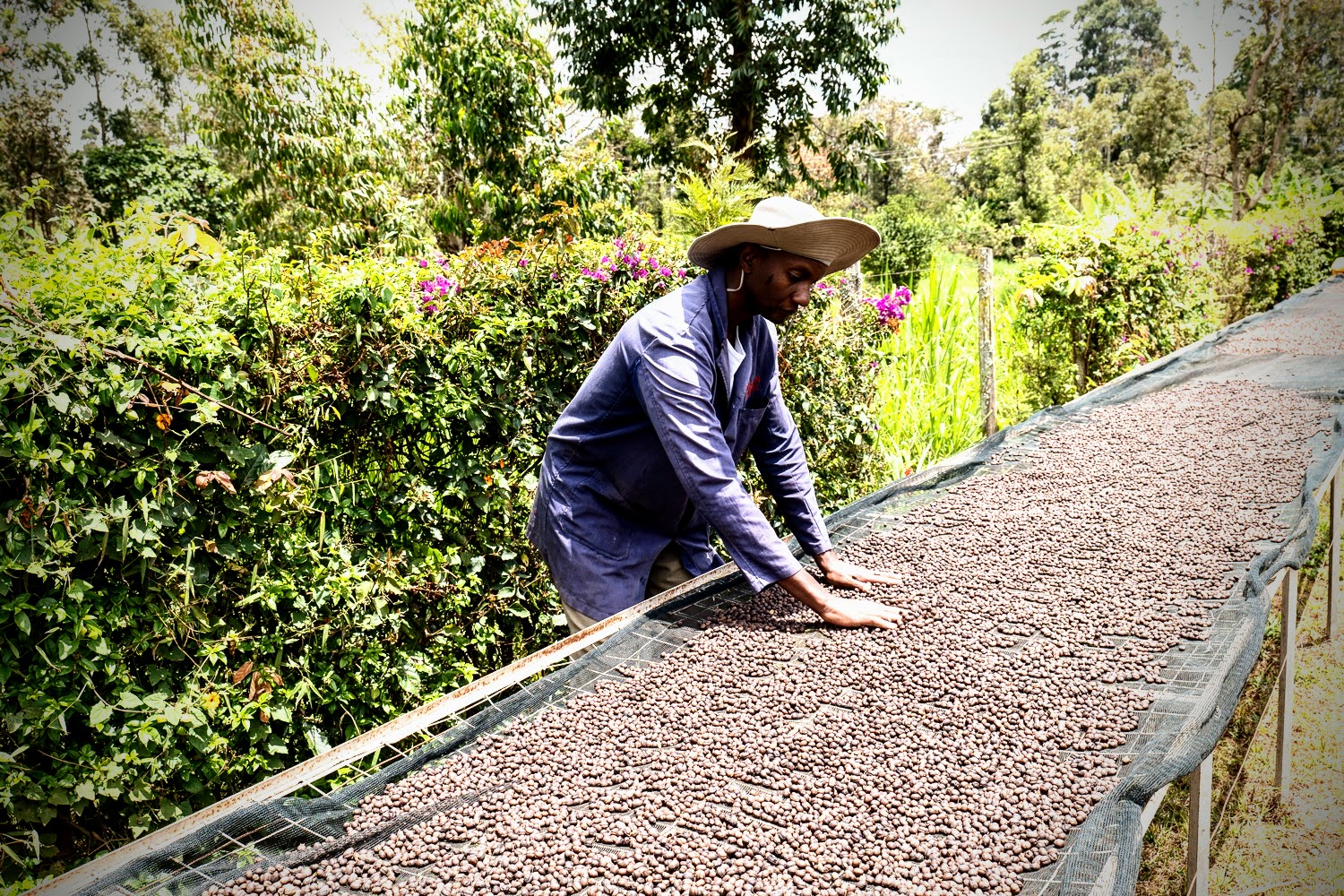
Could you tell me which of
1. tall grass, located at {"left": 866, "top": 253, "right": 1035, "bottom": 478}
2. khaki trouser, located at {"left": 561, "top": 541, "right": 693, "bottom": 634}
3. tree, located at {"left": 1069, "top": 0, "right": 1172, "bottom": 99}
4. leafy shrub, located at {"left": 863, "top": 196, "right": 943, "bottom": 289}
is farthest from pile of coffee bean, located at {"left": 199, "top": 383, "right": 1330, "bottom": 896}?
tree, located at {"left": 1069, "top": 0, "right": 1172, "bottom": 99}

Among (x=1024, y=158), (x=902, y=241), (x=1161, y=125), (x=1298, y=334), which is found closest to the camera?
(x=1298, y=334)

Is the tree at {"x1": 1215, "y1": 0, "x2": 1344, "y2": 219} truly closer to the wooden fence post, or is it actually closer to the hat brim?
the wooden fence post

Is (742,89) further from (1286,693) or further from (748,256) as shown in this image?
(1286,693)

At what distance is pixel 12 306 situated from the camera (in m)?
1.80

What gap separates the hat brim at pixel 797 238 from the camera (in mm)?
2107

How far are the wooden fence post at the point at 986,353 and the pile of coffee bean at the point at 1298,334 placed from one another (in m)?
2.32

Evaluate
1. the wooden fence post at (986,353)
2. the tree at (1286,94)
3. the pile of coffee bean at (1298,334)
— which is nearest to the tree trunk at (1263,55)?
the tree at (1286,94)

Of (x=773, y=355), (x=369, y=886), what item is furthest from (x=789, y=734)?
(x=773, y=355)

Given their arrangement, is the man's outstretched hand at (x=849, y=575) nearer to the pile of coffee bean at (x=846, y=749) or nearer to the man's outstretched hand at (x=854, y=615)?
the pile of coffee bean at (x=846, y=749)

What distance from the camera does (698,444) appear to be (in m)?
2.06

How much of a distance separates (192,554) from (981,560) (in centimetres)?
234

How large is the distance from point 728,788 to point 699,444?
2.72ft

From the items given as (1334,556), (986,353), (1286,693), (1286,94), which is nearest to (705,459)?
(1286,693)

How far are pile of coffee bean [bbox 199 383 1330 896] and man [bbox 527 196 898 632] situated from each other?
25cm
